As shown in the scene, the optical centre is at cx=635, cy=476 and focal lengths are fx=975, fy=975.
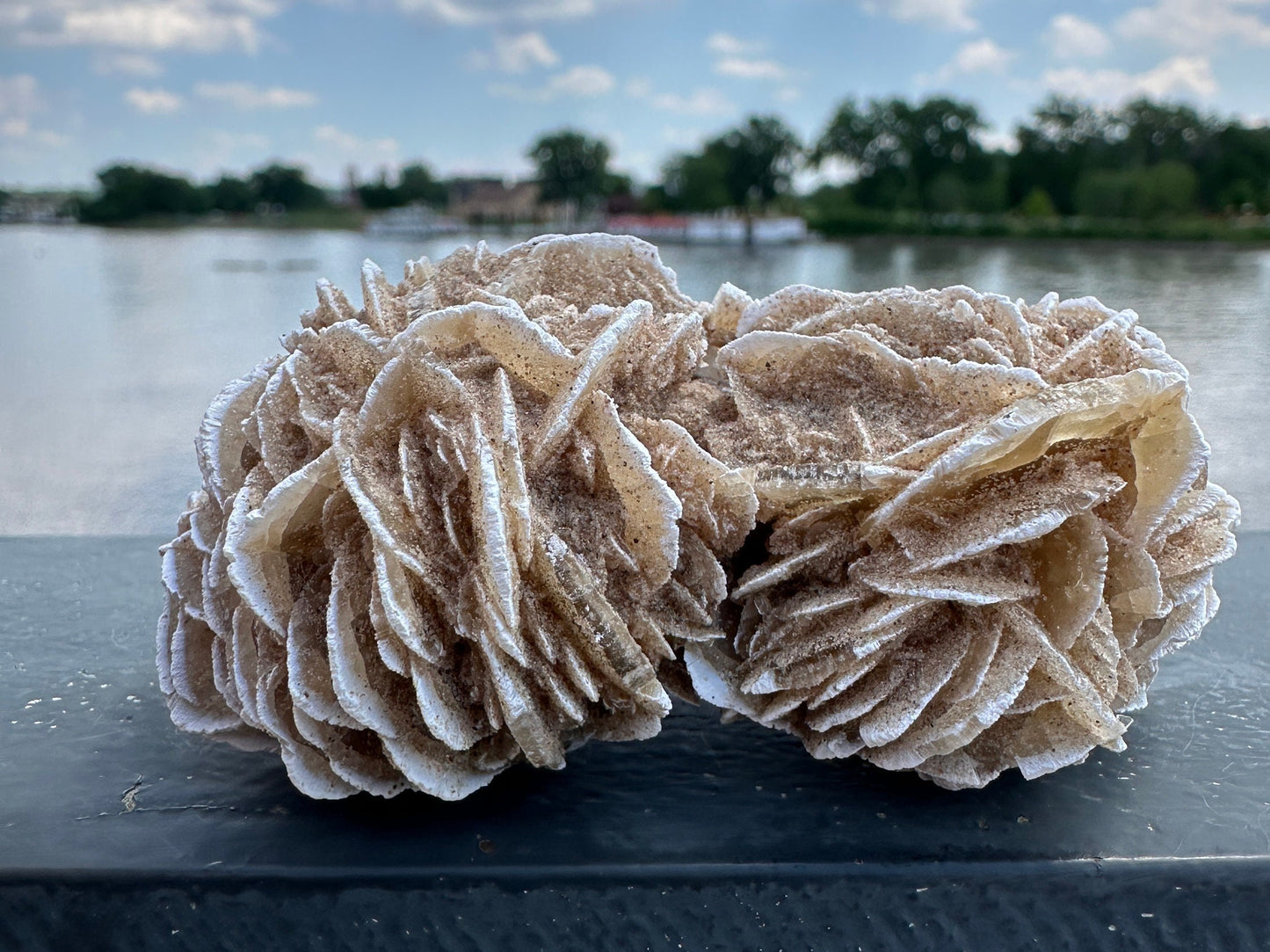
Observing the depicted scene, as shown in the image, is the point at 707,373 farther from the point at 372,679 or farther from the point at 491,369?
the point at 372,679

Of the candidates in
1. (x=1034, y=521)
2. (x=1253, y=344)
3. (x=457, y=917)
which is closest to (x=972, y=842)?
(x=1034, y=521)

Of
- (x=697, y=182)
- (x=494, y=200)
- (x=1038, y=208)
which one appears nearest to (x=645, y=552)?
(x=1038, y=208)

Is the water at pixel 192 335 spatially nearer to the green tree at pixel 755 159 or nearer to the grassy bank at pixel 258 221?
the grassy bank at pixel 258 221

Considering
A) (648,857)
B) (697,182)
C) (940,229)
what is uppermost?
(697,182)

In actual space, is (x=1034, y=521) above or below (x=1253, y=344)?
above

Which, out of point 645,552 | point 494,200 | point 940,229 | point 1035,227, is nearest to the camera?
point 645,552

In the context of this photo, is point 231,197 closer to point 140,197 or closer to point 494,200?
point 140,197
